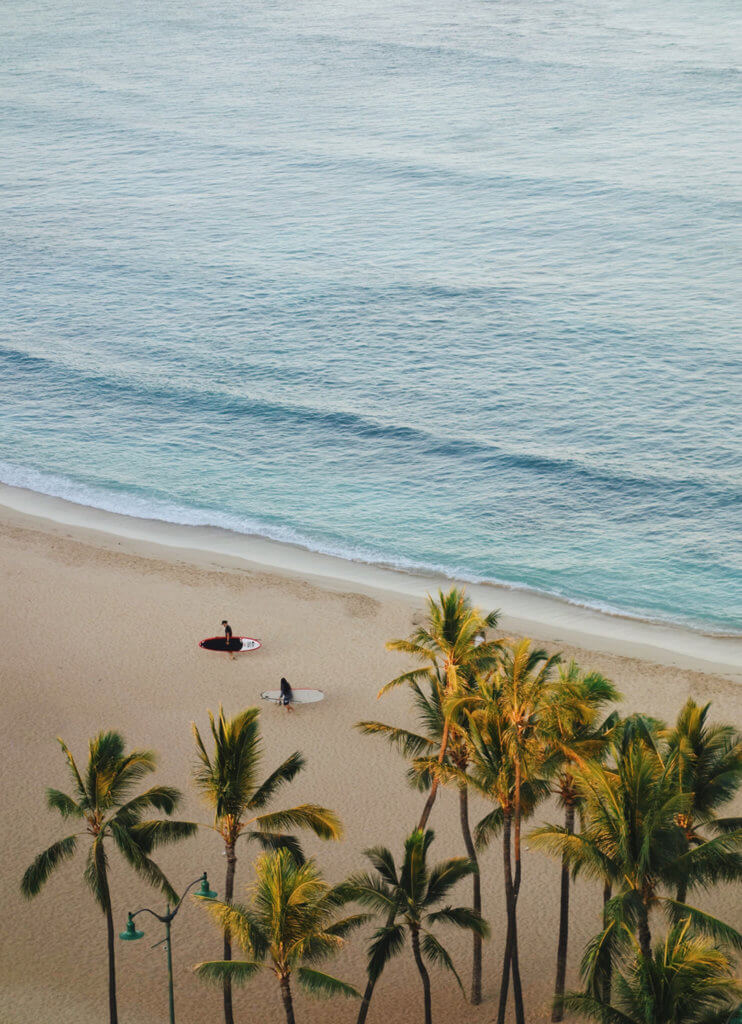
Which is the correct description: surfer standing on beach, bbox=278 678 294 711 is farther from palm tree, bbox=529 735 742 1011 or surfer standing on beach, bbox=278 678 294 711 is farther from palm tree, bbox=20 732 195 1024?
palm tree, bbox=529 735 742 1011

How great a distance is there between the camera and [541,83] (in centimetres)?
8838

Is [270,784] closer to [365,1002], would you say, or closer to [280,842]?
Result: [280,842]

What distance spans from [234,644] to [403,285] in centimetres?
3704

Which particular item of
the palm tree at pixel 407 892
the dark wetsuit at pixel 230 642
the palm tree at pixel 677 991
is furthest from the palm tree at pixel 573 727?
the dark wetsuit at pixel 230 642

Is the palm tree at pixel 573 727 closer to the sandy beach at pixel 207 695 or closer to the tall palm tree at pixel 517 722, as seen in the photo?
the tall palm tree at pixel 517 722

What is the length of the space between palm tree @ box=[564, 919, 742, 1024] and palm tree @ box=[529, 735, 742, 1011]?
3.67ft

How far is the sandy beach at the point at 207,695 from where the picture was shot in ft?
64.9

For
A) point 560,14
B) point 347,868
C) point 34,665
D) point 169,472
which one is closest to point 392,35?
point 560,14

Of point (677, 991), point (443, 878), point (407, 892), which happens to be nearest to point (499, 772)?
point (443, 878)

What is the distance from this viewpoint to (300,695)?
28.2m

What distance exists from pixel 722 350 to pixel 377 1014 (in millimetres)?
41947

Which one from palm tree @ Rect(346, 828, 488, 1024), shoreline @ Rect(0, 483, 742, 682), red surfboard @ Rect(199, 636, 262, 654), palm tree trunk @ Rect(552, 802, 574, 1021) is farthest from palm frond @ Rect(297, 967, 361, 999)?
shoreline @ Rect(0, 483, 742, 682)

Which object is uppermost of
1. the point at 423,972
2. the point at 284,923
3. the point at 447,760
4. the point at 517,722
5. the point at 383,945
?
the point at 517,722

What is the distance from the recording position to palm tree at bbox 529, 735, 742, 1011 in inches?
591
